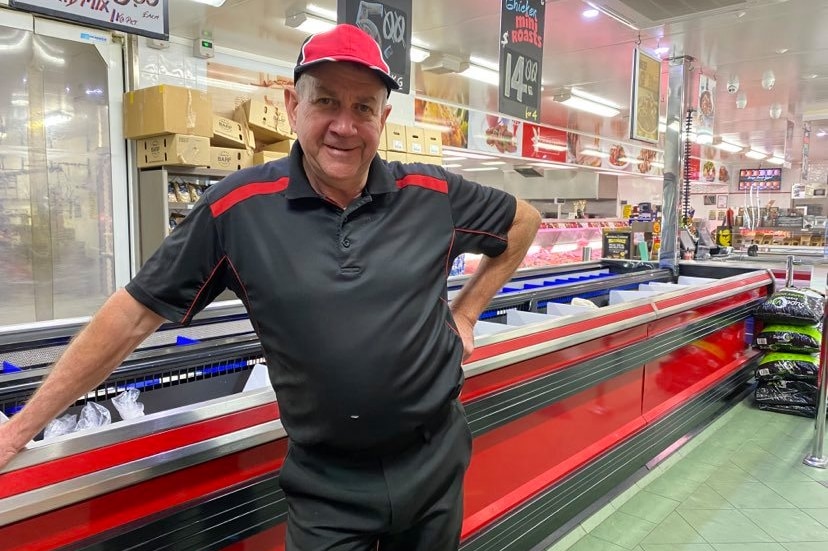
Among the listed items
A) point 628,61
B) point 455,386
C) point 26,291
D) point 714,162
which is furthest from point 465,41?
point 714,162

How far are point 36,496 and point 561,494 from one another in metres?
2.28

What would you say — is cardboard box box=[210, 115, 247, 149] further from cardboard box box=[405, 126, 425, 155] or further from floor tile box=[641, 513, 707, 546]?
floor tile box=[641, 513, 707, 546]

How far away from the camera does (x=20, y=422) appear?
3.79 feet

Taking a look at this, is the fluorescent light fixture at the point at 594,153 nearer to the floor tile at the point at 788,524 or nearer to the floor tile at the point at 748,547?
the floor tile at the point at 788,524

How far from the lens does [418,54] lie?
746cm

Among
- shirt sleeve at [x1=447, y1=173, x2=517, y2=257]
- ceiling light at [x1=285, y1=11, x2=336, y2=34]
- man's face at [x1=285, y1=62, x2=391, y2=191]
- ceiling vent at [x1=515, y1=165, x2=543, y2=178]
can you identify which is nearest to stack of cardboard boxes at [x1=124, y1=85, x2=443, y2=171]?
ceiling light at [x1=285, y1=11, x2=336, y2=34]

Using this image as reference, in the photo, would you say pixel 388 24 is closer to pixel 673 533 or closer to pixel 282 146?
pixel 282 146

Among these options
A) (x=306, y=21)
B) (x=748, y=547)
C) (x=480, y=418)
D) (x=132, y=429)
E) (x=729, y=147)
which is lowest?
(x=748, y=547)

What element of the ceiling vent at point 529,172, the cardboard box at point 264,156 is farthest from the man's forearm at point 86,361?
the ceiling vent at point 529,172

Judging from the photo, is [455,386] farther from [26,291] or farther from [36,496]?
[26,291]

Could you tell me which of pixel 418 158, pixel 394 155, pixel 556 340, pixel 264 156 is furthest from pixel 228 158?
pixel 556 340

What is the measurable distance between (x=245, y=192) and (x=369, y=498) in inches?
26.7

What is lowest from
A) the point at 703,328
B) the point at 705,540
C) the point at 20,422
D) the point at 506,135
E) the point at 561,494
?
the point at 705,540

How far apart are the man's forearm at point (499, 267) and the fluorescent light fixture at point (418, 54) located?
610cm
